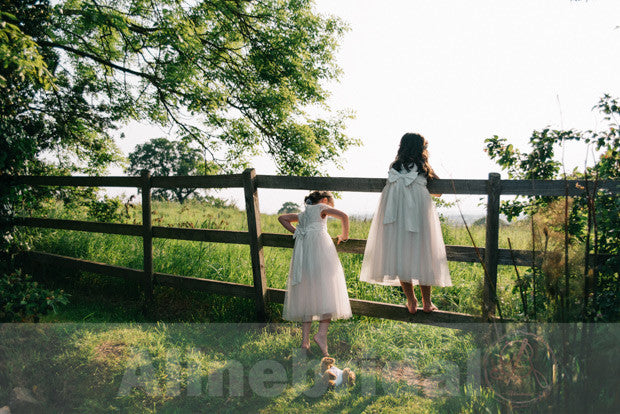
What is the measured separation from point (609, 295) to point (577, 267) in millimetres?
1139

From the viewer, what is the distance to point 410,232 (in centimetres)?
407

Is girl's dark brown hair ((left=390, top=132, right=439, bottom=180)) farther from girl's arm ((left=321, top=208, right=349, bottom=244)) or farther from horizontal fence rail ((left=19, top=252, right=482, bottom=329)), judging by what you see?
horizontal fence rail ((left=19, top=252, right=482, bottom=329))

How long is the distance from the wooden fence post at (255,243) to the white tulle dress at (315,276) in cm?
79

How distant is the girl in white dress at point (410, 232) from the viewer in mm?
4020

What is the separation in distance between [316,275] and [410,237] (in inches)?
37.7

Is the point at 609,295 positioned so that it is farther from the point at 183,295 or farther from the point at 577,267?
the point at 183,295

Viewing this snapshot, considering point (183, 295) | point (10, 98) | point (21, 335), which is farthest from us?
point (10, 98)

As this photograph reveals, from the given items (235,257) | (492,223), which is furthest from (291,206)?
(492,223)

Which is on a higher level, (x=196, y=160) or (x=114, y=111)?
(x=114, y=111)

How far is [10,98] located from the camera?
7.20 metres

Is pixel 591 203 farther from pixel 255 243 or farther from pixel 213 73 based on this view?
pixel 213 73

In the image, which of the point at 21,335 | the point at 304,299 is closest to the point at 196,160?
the point at 21,335

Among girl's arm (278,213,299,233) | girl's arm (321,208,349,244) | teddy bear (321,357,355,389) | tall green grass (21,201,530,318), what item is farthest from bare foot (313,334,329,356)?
tall green grass (21,201,530,318)

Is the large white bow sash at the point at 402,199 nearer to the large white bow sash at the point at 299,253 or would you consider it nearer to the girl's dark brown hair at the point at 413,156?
the girl's dark brown hair at the point at 413,156
